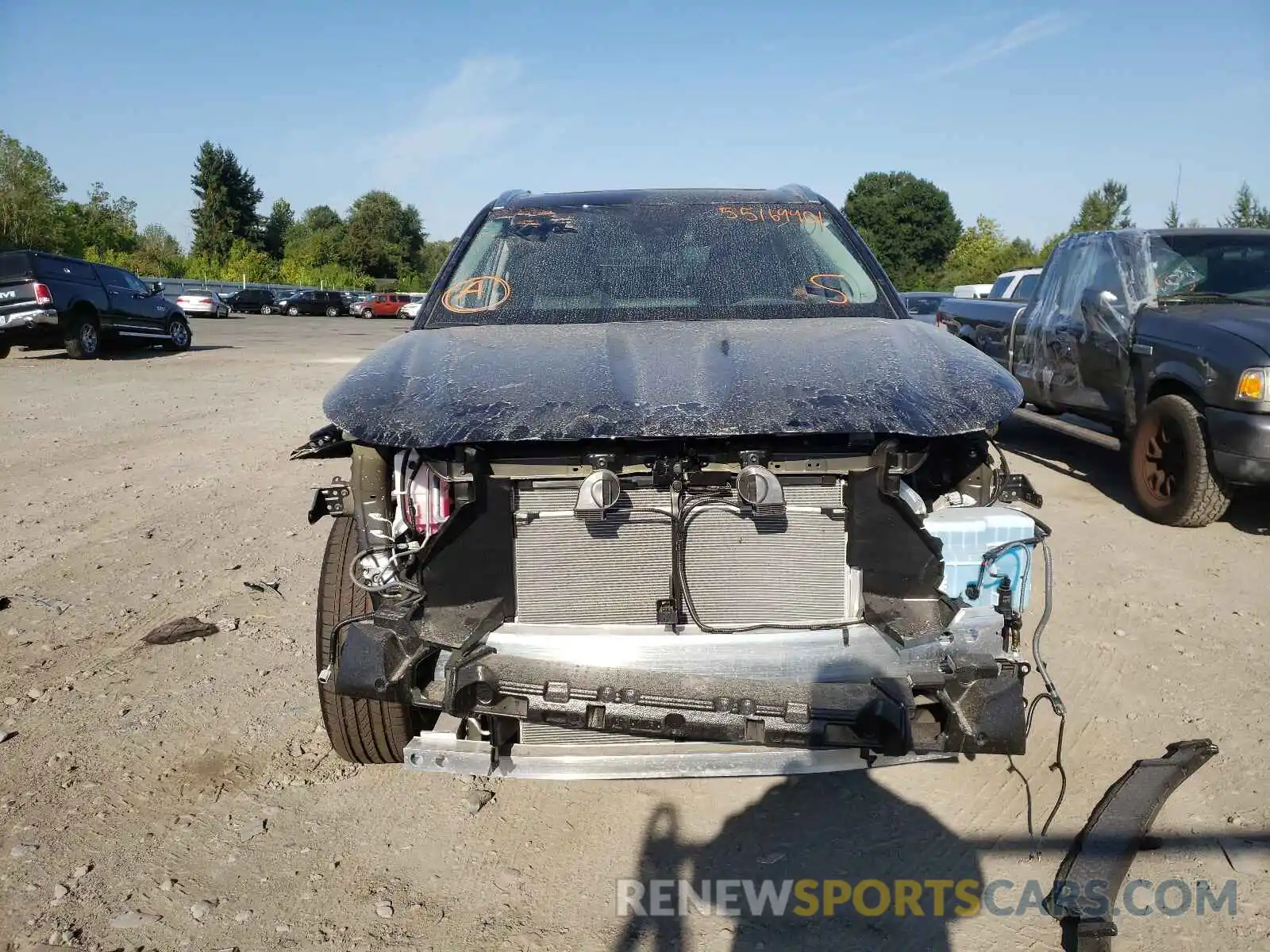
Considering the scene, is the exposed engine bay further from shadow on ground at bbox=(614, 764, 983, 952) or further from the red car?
the red car

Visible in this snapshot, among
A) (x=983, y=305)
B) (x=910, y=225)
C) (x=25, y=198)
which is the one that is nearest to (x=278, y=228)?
(x=25, y=198)

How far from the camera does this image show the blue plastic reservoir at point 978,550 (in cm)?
267

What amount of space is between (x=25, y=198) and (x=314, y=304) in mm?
13562

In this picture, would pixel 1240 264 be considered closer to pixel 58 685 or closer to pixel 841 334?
pixel 841 334

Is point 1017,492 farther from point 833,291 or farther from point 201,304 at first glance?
point 201,304

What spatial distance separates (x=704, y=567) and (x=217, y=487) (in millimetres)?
5576

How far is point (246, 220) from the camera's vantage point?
73.0 m

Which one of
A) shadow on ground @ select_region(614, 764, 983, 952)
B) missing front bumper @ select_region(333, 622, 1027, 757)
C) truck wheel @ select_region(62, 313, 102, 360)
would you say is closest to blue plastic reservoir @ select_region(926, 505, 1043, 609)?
missing front bumper @ select_region(333, 622, 1027, 757)

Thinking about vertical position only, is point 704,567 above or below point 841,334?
below

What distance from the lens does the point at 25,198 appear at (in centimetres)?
4200

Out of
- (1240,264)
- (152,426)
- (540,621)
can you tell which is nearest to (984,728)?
(540,621)

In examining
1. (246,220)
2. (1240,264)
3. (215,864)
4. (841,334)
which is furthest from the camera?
(246,220)

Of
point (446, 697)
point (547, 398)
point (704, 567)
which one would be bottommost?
point (446, 697)

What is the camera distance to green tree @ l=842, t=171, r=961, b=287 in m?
68.8
